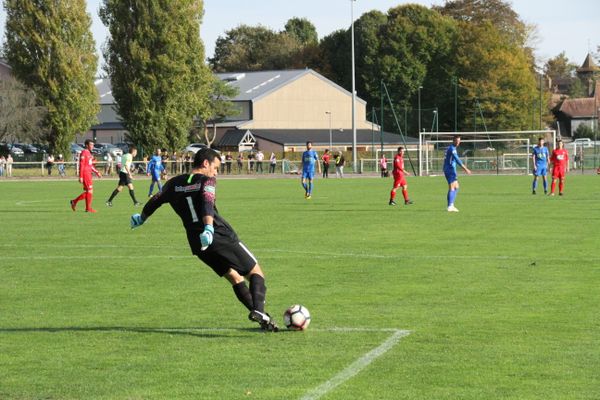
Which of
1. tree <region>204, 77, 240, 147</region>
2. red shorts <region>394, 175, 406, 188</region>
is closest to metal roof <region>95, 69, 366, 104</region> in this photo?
tree <region>204, 77, 240, 147</region>

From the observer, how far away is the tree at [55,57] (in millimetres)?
74750

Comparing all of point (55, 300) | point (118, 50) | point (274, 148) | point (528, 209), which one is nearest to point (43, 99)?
point (118, 50)

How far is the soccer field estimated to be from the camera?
816 centimetres

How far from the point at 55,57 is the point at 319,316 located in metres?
67.6

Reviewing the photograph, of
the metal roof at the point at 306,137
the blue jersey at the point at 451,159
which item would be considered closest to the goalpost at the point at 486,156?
the metal roof at the point at 306,137

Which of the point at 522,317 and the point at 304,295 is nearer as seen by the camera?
the point at 522,317

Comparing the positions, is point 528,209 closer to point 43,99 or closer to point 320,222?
point 320,222

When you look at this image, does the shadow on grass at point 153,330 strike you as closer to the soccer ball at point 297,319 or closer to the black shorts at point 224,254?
the soccer ball at point 297,319

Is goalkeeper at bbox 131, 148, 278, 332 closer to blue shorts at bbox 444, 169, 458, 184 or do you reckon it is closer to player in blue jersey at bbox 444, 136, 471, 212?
player in blue jersey at bbox 444, 136, 471, 212

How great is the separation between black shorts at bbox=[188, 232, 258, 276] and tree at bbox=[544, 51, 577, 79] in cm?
15322

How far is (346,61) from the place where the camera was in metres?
115

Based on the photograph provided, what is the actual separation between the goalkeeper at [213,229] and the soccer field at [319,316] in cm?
35

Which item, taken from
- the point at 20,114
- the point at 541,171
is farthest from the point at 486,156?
the point at 541,171

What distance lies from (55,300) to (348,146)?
274ft
